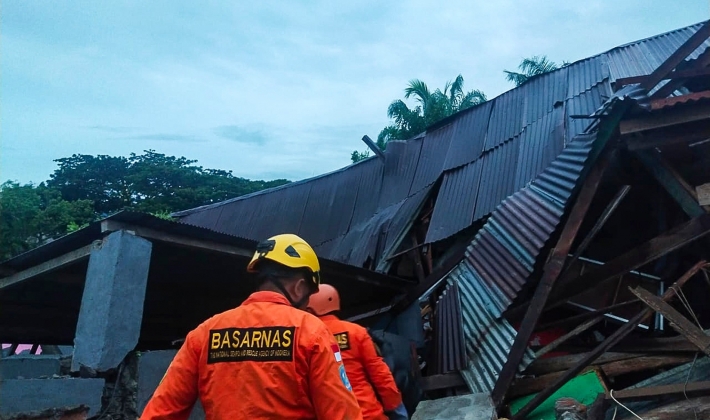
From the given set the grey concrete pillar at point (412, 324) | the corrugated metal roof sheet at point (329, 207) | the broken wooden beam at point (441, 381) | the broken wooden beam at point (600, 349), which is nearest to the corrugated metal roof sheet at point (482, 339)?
the broken wooden beam at point (441, 381)

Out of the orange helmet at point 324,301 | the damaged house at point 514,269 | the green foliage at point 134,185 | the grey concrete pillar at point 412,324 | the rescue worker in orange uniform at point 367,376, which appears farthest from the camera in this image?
the green foliage at point 134,185

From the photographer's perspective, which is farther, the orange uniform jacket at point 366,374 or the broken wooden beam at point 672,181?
the broken wooden beam at point 672,181

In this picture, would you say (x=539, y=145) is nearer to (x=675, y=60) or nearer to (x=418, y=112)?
(x=675, y=60)

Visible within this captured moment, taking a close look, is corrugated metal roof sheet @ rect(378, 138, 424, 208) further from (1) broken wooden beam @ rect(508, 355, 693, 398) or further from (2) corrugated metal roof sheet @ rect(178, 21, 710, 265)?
(1) broken wooden beam @ rect(508, 355, 693, 398)

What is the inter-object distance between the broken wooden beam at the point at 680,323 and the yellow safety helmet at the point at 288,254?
3.49 meters

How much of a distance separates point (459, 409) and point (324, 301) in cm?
193

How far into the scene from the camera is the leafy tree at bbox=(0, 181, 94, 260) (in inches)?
767

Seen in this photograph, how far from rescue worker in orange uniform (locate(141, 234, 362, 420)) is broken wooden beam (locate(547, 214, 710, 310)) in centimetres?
396

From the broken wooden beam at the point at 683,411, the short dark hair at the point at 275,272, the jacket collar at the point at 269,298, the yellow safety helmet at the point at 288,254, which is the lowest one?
the broken wooden beam at the point at 683,411

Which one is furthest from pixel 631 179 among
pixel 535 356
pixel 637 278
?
pixel 535 356

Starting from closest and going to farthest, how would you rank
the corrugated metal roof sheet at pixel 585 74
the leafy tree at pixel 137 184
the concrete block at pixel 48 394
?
the concrete block at pixel 48 394
the corrugated metal roof sheet at pixel 585 74
the leafy tree at pixel 137 184

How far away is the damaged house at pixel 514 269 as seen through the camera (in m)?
4.22

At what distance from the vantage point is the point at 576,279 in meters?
5.42

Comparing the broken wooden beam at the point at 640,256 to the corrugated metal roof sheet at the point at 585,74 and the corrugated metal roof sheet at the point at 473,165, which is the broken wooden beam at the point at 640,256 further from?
the corrugated metal roof sheet at the point at 585,74
